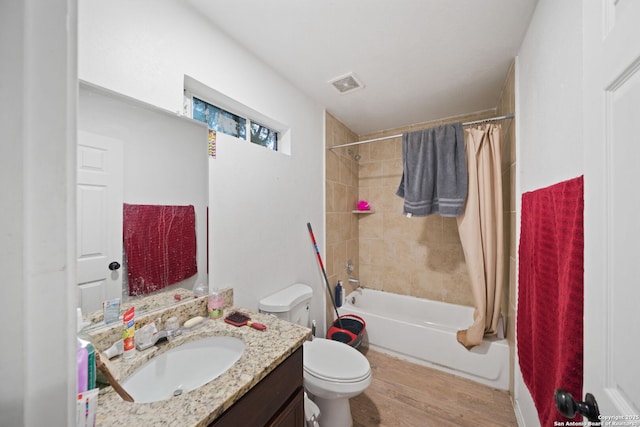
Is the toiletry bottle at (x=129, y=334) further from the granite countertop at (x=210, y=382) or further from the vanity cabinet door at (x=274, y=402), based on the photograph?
the vanity cabinet door at (x=274, y=402)

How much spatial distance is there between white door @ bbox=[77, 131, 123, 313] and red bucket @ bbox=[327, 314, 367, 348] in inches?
64.3

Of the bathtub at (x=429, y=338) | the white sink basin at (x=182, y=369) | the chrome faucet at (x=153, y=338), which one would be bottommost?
the bathtub at (x=429, y=338)

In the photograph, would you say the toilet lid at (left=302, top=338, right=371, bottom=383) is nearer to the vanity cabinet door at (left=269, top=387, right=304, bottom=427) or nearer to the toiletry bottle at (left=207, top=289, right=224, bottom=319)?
the vanity cabinet door at (left=269, top=387, right=304, bottom=427)

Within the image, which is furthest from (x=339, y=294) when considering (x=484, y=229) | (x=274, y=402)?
(x=274, y=402)

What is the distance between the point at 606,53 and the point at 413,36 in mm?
1126

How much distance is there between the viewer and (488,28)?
1.32m

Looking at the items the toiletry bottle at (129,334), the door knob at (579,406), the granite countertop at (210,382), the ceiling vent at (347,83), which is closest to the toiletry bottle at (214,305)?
the granite countertop at (210,382)

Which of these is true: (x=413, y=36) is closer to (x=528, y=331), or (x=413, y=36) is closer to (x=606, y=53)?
(x=606, y=53)

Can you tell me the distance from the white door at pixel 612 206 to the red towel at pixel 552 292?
130 mm

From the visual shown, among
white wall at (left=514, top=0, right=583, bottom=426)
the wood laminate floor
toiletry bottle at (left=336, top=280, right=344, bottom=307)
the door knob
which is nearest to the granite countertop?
the door knob

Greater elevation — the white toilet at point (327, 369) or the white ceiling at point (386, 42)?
the white ceiling at point (386, 42)

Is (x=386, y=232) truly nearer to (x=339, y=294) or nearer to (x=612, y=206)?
(x=339, y=294)

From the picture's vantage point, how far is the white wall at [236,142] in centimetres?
94

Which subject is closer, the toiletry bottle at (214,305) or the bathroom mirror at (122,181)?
the bathroom mirror at (122,181)
